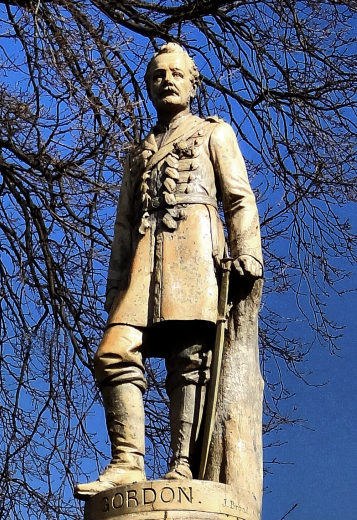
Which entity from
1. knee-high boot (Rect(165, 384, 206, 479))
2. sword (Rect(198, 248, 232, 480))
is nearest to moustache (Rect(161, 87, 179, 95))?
sword (Rect(198, 248, 232, 480))

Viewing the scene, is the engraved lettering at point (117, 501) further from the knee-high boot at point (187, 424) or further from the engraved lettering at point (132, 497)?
the knee-high boot at point (187, 424)

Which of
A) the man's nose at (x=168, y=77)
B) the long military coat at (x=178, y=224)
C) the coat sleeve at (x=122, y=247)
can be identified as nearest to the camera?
the long military coat at (x=178, y=224)

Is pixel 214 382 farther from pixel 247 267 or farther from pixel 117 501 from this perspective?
pixel 117 501

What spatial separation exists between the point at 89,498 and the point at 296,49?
19.0 ft

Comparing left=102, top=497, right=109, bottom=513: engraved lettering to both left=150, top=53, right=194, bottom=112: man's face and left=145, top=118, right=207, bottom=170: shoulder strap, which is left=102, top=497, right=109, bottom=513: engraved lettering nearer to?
left=145, top=118, right=207, bottom=170: shoulder strap

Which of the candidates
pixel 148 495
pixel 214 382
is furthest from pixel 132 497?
pixel 214 382

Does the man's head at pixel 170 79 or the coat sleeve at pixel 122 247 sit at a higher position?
the man's head at pixel 170 79

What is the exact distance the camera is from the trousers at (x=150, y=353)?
21.2 feet

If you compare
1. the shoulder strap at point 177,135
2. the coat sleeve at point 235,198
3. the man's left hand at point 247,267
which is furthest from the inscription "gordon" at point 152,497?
the shoulder strap at point 177,135

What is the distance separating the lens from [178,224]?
265 inches

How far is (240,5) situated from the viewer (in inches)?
442

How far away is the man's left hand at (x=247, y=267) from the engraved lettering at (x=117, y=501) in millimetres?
1284

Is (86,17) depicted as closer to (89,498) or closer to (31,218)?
(31,218)

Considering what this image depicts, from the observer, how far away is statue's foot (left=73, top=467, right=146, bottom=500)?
6.14m
